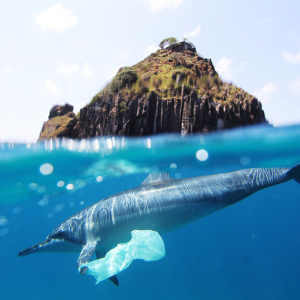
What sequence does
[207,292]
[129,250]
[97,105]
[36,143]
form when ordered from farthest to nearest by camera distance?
[207,292] → [97,105] → [36,143] → [129,250]

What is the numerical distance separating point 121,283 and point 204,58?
2210 cm

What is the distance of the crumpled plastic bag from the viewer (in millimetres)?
5121

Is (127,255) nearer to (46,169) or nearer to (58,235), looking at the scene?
(58,235)

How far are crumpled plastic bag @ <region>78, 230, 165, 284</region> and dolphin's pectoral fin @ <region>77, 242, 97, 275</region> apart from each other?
0.55 feet

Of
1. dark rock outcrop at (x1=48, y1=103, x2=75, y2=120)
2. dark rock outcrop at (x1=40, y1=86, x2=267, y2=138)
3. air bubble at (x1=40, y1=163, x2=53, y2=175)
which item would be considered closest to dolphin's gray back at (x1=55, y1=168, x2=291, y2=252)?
dark rock outcrop at (x1=40, y1=86, x2=267, y2=138)

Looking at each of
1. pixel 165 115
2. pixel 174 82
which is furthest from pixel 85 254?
pixel 174 82

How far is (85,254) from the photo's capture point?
19.7 feet

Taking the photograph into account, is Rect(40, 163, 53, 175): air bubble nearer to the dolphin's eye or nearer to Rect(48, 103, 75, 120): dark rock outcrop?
the dolphin's eye

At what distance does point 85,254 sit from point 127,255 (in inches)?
59.1

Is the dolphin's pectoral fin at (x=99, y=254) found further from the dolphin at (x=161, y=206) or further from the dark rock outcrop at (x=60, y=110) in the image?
the dark rock outcrop at (x=60, y=110)

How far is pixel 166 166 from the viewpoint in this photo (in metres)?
15.7

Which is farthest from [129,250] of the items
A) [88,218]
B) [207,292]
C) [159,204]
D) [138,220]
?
[207,292]

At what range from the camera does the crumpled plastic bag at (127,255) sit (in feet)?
16.8

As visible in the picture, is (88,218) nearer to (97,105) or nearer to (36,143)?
(36,143)
